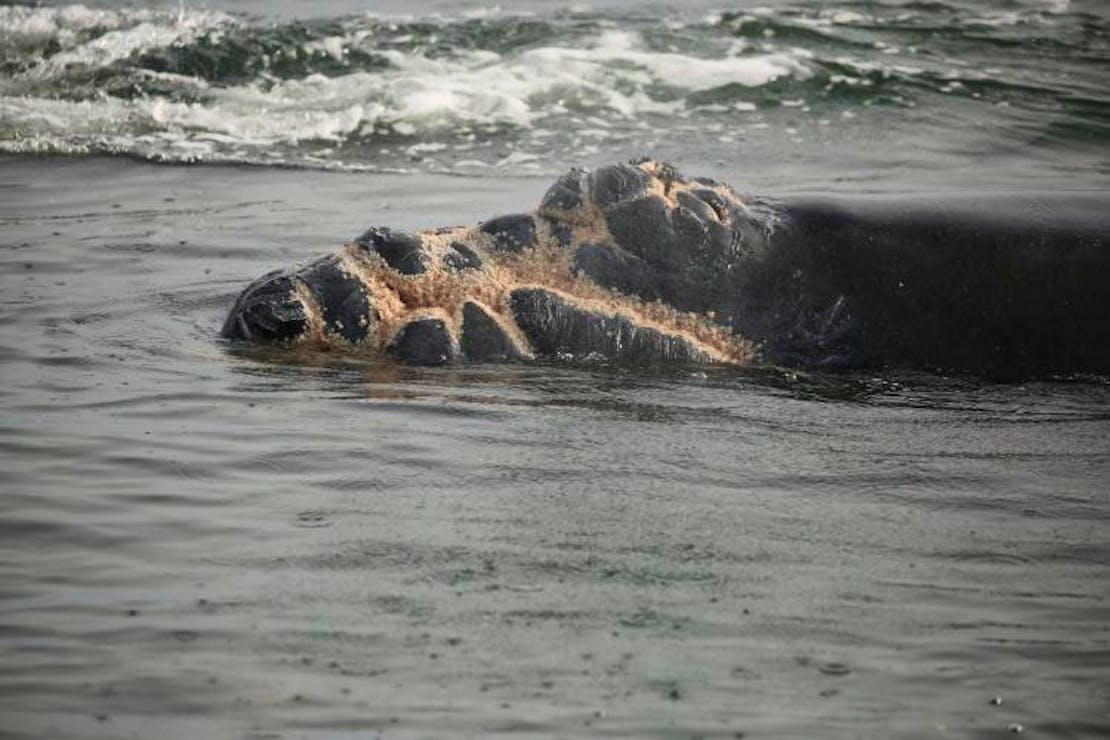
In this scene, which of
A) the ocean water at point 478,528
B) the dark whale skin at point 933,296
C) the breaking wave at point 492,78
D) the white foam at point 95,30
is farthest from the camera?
the white foam at point 95,30

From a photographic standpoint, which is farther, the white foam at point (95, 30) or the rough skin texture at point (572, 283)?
the white foam at point (95, 30)

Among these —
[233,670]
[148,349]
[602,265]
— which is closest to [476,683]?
[233,670]

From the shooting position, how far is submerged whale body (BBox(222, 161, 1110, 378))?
5789 millimetres

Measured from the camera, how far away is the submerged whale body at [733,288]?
579 cm

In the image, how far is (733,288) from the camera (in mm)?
5816

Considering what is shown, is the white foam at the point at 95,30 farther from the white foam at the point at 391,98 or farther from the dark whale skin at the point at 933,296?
the dark whale skin at the point at 933,296

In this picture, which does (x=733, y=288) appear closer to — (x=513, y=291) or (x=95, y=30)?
(x=513, y=291)

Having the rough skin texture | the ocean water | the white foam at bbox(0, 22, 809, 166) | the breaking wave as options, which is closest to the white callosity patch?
the rough skin texture

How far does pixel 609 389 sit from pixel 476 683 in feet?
7.03

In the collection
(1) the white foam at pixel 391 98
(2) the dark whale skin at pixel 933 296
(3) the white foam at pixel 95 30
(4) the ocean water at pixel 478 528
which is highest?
(3) the white foam at pixel 95 30

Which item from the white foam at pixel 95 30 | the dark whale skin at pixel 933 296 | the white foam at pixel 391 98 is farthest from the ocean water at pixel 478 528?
the white foam at pixel 95 30

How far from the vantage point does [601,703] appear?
3.55 m

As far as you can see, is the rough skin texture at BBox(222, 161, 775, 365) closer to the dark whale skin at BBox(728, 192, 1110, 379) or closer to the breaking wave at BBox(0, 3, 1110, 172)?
the dark whale skin at BBox(728, 192, 1110, 379)

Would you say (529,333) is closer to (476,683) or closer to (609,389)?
(609,389)
